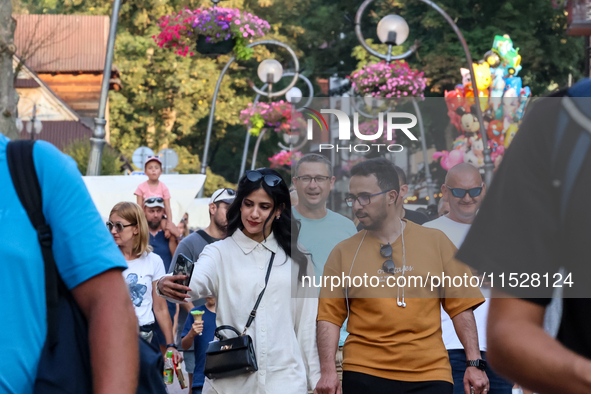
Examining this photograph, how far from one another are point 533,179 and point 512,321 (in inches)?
8.7

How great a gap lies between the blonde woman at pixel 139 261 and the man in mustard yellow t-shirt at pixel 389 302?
2.40 meters

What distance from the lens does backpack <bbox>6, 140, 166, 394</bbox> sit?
67.7 inches

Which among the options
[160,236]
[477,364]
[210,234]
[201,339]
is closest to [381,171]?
[477,364]

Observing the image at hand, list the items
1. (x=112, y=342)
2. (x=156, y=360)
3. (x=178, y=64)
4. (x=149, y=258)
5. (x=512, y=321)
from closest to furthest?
(x=512, y=321) < (x=112, y=342) < (x=156, y=360) < (x=149, y=258) < (x=178, y=64)

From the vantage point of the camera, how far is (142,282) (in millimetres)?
6863

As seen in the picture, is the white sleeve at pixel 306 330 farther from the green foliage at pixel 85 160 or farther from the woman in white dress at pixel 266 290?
the green foliage at pixel 85 160

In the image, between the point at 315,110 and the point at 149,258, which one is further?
the point at 149,258

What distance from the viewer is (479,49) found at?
28.0 meters

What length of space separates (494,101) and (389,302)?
13915 millimetres

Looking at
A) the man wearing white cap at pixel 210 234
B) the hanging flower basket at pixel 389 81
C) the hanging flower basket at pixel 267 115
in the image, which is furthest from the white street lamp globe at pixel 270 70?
the man wearing white cap at pixel 210 234

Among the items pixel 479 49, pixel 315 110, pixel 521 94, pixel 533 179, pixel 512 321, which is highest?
pixel 479 49

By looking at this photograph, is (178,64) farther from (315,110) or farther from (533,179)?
(533,179)

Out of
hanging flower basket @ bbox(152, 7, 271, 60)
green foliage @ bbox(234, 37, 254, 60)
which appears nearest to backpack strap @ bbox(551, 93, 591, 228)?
hanging flower basket @ bbox(152, 7, 271, 60)

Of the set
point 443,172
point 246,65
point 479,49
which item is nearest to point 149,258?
point 443,172
